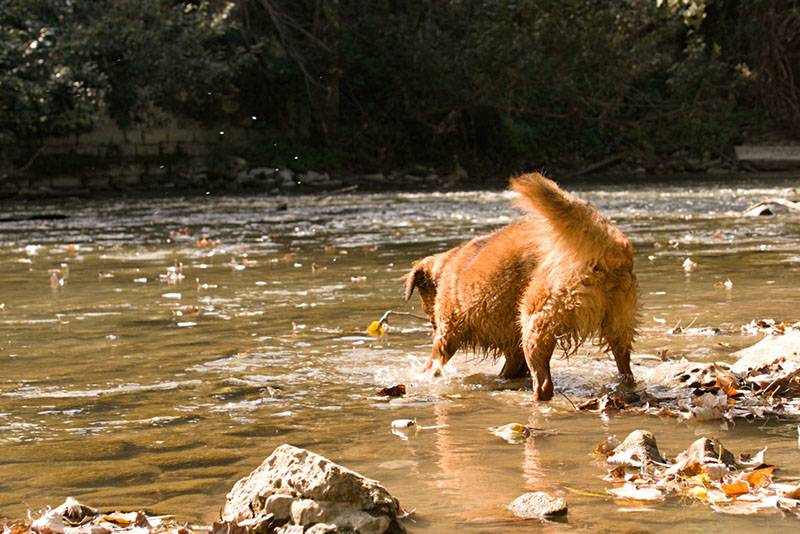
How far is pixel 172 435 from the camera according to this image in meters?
5.01

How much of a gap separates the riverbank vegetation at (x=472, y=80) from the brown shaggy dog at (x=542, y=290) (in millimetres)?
22452

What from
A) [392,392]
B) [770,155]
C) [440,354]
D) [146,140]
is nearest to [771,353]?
[440,354]

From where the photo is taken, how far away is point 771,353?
19.2 feet

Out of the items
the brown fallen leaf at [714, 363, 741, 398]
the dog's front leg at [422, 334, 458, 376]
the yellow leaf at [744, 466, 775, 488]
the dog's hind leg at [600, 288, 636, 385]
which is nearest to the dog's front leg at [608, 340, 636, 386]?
the dog's hind leg at [600, 288, 636, 385]

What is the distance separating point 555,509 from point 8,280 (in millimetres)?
9168

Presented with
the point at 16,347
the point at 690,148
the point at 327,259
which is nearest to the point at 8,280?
the point at 327,259

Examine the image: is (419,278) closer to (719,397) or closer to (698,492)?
(719,397)

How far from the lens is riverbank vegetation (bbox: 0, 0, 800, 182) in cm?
3020

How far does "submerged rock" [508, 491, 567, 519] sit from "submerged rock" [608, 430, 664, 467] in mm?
551

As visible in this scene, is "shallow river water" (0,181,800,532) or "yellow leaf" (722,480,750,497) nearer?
"yellow leaf" (722,480,750,497)

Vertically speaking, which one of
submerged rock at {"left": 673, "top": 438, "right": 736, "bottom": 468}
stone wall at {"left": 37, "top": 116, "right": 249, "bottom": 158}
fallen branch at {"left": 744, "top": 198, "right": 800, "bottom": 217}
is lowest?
submerged rock at {"left": 673, "top": 438, "right": 736, "bottom": 468}

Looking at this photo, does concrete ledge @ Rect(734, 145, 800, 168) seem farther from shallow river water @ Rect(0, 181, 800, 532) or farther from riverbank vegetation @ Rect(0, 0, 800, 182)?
shallow river water @ Rect(0, 181, 800, 532)

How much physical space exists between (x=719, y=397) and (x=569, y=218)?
1106 millimetres

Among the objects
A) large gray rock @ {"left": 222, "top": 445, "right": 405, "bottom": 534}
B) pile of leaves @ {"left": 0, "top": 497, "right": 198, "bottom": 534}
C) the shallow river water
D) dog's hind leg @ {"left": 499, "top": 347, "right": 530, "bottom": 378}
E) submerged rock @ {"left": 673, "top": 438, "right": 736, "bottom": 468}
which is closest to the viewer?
large gray rock @ {"left": 222, "top": 445, "right": 405, "bottom": 534}
